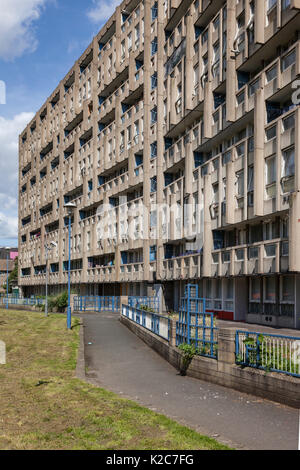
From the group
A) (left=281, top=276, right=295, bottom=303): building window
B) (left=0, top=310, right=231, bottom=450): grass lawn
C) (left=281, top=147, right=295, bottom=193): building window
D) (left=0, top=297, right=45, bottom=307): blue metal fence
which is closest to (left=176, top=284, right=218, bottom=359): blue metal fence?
(left=0, top=310, right=231, bottom=450): grass lawn

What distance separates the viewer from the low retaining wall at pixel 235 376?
1015cm

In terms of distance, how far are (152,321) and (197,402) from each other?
32.4 feet

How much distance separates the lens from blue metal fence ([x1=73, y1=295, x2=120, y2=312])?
43875 millimetres

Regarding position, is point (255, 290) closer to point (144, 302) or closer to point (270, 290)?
point (270, 290)

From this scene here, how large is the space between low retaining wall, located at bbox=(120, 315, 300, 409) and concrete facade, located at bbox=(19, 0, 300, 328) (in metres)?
9.97

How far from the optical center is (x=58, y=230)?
229 ft

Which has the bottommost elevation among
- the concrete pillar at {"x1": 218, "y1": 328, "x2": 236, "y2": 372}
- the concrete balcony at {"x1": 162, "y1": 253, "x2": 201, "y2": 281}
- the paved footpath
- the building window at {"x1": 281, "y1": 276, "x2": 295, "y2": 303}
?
the paved footpath

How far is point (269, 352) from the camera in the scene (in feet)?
36.3

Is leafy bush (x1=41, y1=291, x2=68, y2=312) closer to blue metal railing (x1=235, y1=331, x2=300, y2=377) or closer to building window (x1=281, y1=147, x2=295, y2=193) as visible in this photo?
building window (x1=281, y1=147, x2=295, y2=193)

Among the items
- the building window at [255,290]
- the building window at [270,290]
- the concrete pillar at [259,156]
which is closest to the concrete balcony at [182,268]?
the building window at [255,290]

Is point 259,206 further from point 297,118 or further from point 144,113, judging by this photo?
point 144,113

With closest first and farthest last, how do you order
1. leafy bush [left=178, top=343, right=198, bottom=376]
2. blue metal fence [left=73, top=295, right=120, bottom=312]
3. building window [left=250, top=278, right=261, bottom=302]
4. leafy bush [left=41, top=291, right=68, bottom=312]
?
1. leafy bush [left=178, top=343, right=198, bottom=376]
2. building window [left=250, top=278, right=261, bottom=302]
3. leafy bush [left=41, top=291, right=68, bottom=312]
4. blue metal fence [left=73, top=295, right=120, bottom=312]

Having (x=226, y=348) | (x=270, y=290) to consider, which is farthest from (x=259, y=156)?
(x=226, y=348)

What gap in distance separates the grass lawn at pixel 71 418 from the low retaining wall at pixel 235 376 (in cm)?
275
